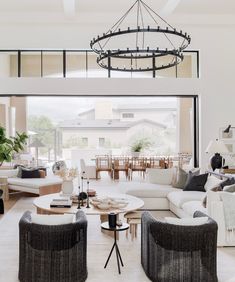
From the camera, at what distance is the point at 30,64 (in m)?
8.73

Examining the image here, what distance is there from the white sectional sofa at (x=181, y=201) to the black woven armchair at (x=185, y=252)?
4.49 ft

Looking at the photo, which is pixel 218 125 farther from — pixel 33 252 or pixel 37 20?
pixel 33 252

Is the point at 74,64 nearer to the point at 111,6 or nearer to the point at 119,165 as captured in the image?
the point at 111,6

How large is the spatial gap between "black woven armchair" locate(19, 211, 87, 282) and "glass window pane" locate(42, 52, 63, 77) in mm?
5828

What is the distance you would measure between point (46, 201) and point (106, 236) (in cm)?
113

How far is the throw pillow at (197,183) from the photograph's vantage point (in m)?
6.60

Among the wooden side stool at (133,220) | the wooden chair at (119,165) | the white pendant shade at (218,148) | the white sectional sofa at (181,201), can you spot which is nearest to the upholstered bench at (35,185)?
the white sectional sofa at (181,201)

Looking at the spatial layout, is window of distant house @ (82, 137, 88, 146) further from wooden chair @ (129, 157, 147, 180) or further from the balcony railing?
the balcony railing

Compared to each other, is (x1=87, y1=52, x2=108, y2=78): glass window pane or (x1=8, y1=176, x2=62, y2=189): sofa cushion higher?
(x1=87, y1=52, x2=108, y2=78): glass window pane

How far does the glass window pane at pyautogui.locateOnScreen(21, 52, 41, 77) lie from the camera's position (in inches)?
343

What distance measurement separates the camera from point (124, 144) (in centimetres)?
1716

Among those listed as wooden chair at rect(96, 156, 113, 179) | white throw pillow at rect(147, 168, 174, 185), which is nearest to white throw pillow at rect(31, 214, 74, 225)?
white throw pillow at rect(147, 168, 174, 185)

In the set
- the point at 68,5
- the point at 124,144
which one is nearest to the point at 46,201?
Result: the point at 68,5

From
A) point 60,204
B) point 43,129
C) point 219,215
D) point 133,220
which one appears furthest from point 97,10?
point 43,129
